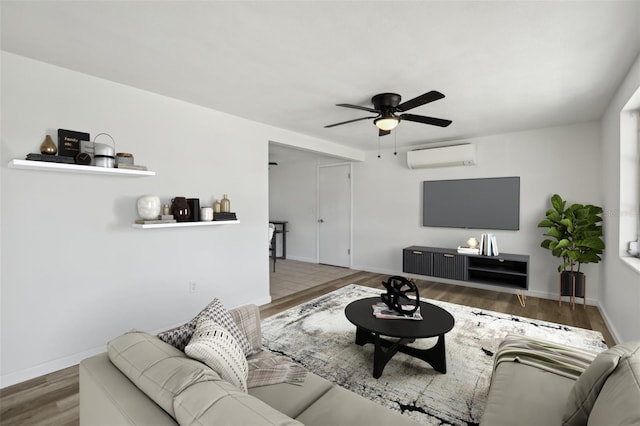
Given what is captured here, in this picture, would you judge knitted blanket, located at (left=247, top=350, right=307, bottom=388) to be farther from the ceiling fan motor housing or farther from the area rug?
the ceiling fan motor housing

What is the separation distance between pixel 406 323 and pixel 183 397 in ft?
6.01

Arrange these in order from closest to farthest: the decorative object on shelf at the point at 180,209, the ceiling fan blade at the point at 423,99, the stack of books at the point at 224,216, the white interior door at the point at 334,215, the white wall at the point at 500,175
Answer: the ceiling fan blade at the point at 423,99
the decorative object on shelf at the point at 180,209
the stack of books at the point at 224,216
the white wall at the point at 500,175
the white interior door at the point at 334,215

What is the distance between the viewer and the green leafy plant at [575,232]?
365cm

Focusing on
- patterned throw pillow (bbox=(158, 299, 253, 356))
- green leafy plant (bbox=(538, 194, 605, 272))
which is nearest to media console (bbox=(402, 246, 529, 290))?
green leafy plant (bbox=(538, 194, 605, 272))

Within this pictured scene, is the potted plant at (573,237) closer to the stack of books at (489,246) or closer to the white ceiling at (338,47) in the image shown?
the stack of books at (489,246)

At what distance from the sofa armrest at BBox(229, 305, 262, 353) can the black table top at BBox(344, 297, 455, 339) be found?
818 mm

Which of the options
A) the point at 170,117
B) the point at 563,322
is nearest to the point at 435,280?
the point at 563,322

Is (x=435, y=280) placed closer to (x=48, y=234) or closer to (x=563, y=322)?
(x=563, y=322)

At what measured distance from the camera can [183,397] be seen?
90cm

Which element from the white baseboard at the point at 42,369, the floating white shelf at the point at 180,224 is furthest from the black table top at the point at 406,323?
the white baseboard at the point at 42,369

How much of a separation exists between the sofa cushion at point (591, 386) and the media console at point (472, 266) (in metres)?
3.29

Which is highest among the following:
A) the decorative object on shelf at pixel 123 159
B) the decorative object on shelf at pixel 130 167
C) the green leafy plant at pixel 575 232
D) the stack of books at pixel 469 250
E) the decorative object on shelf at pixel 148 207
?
the decorative object on shelf at pixel 123 159

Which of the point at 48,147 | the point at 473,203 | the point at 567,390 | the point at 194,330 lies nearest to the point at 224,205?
the point at 48,147

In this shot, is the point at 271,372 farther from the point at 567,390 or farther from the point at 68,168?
the point at 68,168
